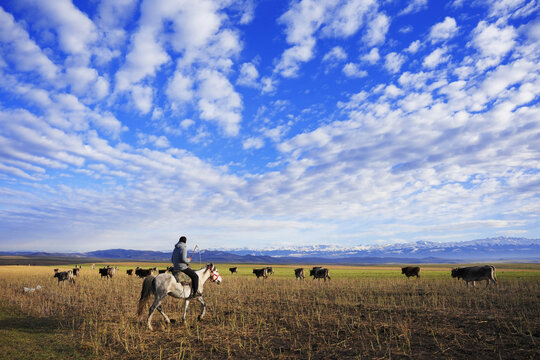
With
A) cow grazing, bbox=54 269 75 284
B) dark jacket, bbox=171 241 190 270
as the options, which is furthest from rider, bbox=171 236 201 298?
cow grazing, bbox=54 269 75 284

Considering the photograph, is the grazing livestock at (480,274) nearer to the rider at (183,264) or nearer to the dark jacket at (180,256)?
the rider at (183,264)

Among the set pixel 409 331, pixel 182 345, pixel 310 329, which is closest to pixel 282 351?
pixel 310 329

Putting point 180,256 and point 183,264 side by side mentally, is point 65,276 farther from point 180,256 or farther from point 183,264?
point 180,256

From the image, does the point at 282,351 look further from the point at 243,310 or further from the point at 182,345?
the point at 243,310

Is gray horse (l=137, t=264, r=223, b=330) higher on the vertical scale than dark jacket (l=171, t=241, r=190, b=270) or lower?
lower

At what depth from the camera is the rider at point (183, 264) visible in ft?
40.4

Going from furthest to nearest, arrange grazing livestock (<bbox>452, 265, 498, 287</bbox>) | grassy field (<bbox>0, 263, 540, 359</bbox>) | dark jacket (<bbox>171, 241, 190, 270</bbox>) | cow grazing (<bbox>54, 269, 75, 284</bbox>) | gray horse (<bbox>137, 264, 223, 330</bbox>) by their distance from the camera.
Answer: cow grazing (<bbox>54, 269, 75, 284</bbox>), grazing livestock (<bbox>452, 265, 498, 287</bbox>), dark jacket (<bbox>171, 241, 190, 270</bbox>), gray horse (<bbox>137, 264, 223, 330</bbox>), grassy field (<bbox>0, 263, 540, 359</bbox>)

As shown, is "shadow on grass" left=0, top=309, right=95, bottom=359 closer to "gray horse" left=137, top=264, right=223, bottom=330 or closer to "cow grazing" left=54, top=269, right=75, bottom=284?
"gray horse" left=137, top=264, right=223, bottom=330

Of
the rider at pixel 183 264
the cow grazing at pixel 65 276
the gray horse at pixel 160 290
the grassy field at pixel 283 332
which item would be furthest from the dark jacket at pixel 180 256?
the cow grazing at pixel 65 276

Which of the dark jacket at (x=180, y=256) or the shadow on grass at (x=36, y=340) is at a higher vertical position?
the dark jacket at (x=180, y=256)

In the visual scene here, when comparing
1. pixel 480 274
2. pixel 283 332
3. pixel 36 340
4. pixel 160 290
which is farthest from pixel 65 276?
pixel 480 274

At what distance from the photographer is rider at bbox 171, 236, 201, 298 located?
12.3m

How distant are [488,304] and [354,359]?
11.9 metres

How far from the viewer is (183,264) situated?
12.5 m
